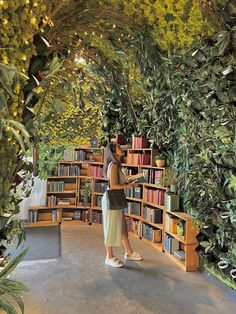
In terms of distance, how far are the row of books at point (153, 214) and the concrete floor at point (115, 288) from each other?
1.90 ft

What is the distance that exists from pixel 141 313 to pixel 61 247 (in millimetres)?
2292

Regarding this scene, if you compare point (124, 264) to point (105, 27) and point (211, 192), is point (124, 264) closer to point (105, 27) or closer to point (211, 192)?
point (211, 192)

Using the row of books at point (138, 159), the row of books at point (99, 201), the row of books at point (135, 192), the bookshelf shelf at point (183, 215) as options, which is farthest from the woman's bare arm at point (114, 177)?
the row of books at point (99, 201)

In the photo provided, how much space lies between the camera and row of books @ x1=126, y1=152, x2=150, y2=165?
5168mm

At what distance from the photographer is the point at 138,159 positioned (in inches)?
209

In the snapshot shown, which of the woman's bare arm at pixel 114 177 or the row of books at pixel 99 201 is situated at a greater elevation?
the woman's bare arm at pixel 114 177

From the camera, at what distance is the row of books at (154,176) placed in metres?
4.78

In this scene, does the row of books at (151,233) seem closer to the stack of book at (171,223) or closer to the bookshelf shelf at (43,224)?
the stack of book at (171,223)

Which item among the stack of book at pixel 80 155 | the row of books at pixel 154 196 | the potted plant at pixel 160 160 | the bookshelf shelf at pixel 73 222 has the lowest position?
the bookshelf shelf at pixel 73 222

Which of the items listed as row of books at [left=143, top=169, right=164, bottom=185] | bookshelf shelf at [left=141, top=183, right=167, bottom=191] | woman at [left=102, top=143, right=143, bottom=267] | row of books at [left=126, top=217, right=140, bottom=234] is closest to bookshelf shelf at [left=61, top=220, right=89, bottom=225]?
row of books at [left=126, top=217, right=140, bottom=234]

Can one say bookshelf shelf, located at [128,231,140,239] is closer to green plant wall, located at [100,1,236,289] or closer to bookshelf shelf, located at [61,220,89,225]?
bookshelf shelf, located at [61,220,89,225]

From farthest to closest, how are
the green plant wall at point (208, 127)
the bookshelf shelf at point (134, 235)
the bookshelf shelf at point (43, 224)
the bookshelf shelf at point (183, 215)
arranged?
the bookshelf shelf at point (43, 224) < the bookshelf shelf at point (134, 235) < the bookshelf shelf at point (183, 215) < the green plant wall at point (208, 127)

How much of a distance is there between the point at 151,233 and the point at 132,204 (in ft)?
2.60

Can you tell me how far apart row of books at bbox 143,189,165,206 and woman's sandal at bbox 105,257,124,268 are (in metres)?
1.24
